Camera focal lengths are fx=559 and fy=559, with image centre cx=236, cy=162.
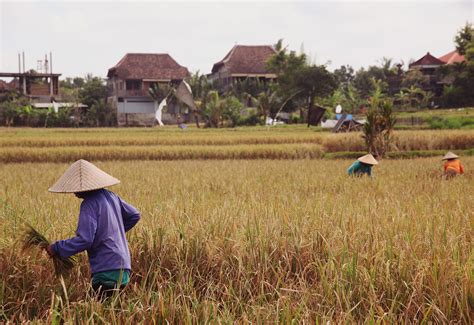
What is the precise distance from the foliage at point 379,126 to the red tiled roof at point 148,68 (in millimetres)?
27488

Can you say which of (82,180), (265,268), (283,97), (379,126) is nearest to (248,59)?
(283,97)

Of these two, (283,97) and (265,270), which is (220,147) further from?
(283,97)

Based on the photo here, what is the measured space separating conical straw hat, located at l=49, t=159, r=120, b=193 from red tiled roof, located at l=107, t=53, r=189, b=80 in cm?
3724

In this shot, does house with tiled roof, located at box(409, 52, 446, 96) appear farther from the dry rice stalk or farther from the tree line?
the dry rice stalk

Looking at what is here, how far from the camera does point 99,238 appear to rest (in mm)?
3066

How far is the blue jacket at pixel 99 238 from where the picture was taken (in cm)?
296

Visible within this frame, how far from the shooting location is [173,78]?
131 feet

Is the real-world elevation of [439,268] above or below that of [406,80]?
below

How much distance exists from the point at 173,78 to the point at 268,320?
38268 mm

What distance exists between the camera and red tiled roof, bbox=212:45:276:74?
4162cm

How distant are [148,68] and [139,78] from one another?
4.79ft

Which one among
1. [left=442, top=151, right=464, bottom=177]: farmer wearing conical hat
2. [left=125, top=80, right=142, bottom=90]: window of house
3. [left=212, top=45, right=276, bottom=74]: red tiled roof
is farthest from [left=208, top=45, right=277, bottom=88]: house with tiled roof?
[left=442, top=151, right=464, bottom=177]: farmer wearing conical hat

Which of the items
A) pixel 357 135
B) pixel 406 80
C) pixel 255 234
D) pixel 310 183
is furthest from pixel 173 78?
pixel 255 234

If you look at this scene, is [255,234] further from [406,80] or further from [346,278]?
[406,80]
